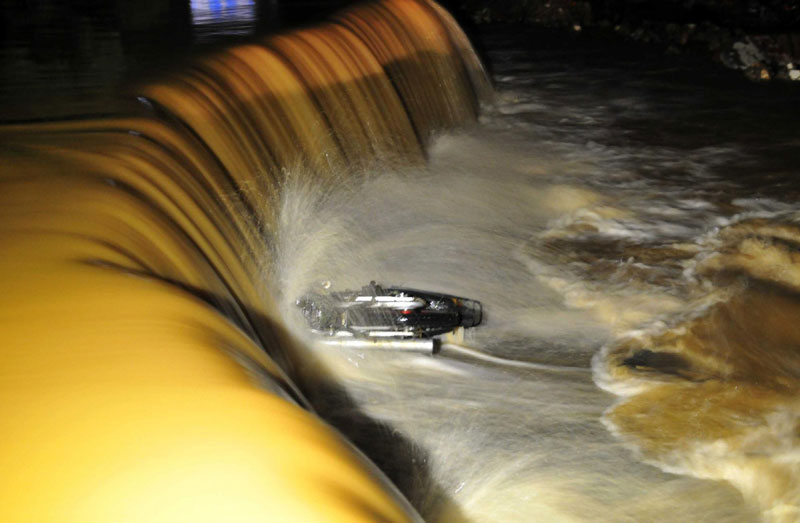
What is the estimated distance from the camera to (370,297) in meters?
4.06

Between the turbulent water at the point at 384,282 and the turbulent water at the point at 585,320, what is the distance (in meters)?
0.02

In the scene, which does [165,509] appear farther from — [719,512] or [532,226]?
[532,226]

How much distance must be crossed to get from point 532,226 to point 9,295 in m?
4.09

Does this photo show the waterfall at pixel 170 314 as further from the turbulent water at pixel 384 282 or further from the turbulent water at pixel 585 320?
the turbulent water at pixel 585 320

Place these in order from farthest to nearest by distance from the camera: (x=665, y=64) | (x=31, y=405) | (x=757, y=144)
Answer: (x=665, y=64) < (x=757, y=144) < (x=31, y=405)

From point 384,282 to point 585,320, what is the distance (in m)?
1.10

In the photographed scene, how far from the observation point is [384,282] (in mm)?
4758

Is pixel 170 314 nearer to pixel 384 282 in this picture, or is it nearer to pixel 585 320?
pixel 384 282

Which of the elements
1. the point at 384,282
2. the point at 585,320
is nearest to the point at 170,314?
the point at 384,282

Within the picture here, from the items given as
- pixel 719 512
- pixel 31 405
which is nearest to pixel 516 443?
pixel 719 512

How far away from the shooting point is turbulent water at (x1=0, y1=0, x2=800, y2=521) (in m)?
1.78

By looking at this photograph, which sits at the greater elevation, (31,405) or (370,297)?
(31,405)

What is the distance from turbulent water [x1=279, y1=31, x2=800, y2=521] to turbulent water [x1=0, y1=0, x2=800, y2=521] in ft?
0.05

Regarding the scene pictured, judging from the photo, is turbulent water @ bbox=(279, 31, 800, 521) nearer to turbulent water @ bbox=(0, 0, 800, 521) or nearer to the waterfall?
turbulent water @ bbox=(0, 0, 800, 521)
